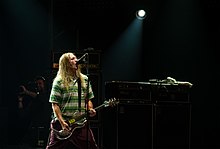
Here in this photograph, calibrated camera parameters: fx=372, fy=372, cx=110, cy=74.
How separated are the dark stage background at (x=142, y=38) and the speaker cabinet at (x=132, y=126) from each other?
160 centimetres

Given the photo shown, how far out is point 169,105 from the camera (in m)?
6.56

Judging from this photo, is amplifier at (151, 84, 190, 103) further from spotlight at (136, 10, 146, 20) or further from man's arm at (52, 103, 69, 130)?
man's arm at (52, 103, 69, 130)

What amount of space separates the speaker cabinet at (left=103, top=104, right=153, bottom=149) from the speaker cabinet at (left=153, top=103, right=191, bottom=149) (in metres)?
0.13

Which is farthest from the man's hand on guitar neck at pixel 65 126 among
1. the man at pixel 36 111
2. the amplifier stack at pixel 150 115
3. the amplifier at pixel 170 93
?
the man at pixel 36 111

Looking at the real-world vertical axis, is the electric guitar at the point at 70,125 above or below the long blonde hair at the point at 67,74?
below

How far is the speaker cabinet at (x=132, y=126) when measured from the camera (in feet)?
21.0

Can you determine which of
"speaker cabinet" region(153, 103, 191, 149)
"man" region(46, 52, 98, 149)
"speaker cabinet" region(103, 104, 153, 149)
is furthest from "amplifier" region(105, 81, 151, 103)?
"man" region(46, 52, 98, 149)

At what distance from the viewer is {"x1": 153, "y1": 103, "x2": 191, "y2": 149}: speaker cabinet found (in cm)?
654

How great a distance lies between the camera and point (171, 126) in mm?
6613

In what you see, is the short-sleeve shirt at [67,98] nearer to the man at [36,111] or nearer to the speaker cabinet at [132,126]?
the speaker cabinet at [132,126]

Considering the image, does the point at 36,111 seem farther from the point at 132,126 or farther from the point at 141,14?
the point at 141,14

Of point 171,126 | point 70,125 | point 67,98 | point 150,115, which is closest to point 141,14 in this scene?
point 150,115

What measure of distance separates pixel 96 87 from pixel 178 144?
1789 mm

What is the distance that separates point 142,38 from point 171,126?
2294 millimetres
